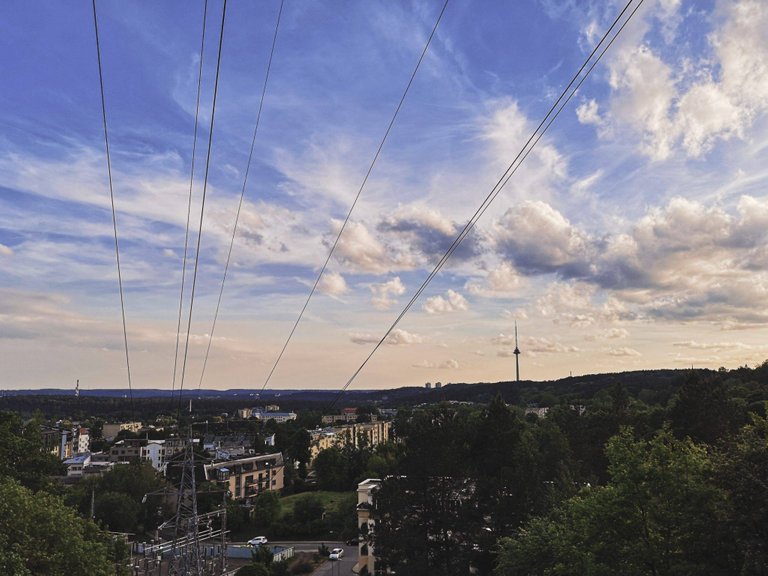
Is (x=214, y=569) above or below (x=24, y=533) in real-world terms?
below

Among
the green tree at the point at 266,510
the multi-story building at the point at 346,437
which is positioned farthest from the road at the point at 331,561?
the multi-story building at the point at 346,437

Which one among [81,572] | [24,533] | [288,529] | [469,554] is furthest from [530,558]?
[288,529]

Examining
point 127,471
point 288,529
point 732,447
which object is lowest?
point 288,529

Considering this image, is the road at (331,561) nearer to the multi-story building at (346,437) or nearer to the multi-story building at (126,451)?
the multi-story building at (346,437)

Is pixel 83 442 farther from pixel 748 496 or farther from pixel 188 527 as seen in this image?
pixel 748 496

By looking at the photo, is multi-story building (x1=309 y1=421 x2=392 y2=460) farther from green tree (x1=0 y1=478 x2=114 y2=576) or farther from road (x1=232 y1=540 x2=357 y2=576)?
green tree (x1=0 y1=478 x2=114 y2=576)

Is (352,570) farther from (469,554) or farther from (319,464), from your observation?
(319,464)

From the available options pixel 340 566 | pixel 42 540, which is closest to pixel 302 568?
pixel 340 566
